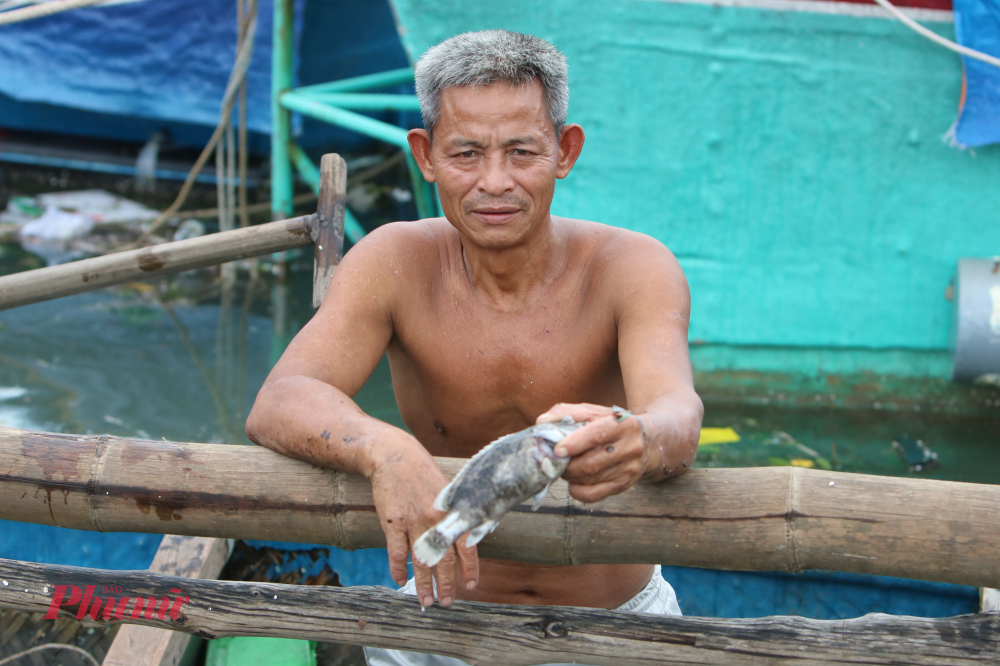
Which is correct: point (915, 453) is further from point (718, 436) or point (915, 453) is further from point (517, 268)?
point (517, 268)

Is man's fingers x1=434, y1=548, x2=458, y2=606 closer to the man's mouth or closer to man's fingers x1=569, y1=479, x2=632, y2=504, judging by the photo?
man's fingers x1=569, y1=479, x2=632, y2=504

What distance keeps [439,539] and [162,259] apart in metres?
2.06

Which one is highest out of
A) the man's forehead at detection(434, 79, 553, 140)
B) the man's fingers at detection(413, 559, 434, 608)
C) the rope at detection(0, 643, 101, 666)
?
the man's forehead at detection(434, 79, 553, 140)

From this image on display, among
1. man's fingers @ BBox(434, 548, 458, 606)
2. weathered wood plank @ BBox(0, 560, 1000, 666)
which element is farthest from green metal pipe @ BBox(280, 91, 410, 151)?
man's fingers @ BBox(434, 548, 458, 606)

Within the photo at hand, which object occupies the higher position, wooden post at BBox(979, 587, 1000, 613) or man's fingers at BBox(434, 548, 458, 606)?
man's fingers at BBox(434, 548, 458, 606)

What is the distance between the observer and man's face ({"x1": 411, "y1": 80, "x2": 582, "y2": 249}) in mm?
1691

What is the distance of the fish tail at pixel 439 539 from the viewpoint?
3.82 ft

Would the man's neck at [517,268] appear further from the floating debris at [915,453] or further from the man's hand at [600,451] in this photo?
the floating debris at [915,453]

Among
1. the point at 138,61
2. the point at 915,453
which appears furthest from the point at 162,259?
the point at 138,61

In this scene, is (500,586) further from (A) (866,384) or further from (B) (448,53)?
(A) (866,384)

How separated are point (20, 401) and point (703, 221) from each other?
3889 millimetres

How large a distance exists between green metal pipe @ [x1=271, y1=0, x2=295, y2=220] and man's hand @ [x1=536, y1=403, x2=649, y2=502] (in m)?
4.88

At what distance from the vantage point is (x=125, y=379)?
179 inches

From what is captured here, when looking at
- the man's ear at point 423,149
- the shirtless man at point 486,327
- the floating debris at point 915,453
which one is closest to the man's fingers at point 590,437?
the shirtless man at point 486,327
